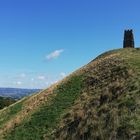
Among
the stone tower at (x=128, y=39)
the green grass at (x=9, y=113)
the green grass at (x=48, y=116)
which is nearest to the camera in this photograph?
the green grass at (x=48, y=116)

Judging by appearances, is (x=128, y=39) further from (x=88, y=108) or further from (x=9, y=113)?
(x=88, y=108)

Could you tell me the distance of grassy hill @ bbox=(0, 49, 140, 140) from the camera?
29.6m

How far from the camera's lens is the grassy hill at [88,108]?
29.6m

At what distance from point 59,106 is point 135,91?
11581 mm

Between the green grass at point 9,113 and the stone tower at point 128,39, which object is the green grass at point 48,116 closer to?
the green grass at point 9,113

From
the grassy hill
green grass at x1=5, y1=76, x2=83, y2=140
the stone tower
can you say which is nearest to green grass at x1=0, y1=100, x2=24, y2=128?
the grassy hill

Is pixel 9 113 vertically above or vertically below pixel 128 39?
below

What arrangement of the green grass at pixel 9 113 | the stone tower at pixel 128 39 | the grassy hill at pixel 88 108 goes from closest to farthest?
the grassy hill at pixel 88 108
the green grass at pixel 9 113
the stone tower at pixel 128 39

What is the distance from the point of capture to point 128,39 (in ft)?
197

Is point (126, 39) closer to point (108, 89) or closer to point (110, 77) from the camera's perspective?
point (110, 77)

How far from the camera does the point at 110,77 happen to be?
136 feet

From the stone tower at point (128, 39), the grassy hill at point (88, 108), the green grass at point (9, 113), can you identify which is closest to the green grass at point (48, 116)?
Result: the grassy hill at point (88, 108)

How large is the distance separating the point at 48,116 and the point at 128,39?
25789 mm

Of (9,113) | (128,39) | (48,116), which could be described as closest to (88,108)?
(48,116)
